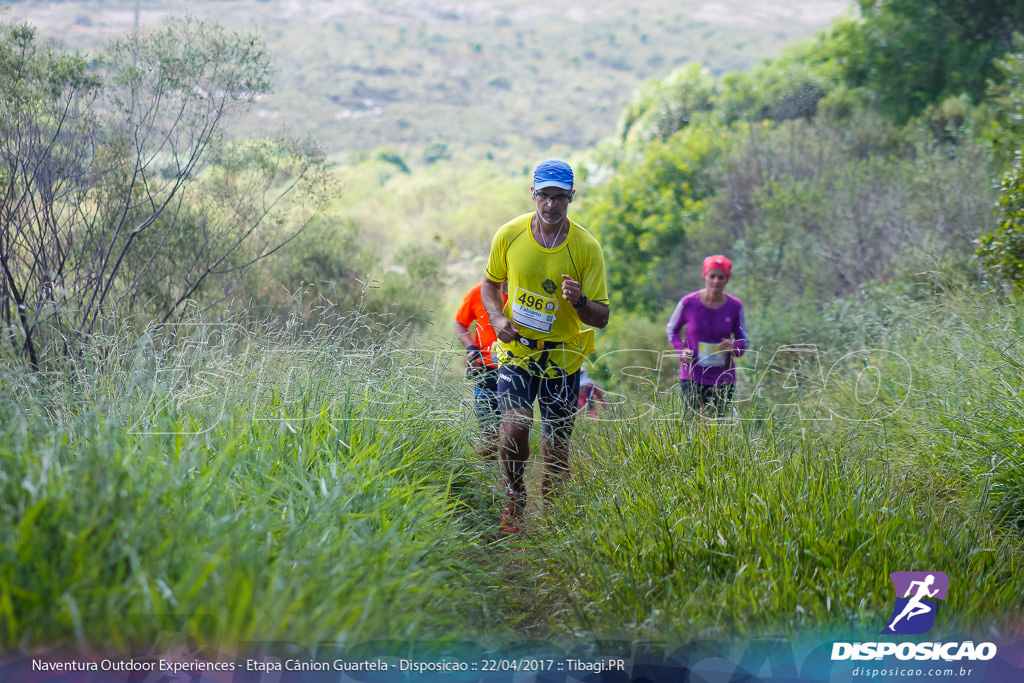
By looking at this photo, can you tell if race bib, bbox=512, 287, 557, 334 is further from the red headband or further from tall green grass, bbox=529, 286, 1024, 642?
the red headband

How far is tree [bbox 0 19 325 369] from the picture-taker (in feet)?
→ 19.3

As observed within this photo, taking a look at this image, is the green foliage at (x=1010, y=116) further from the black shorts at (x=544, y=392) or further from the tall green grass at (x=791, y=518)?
the black shorts at (x=544, y=392)

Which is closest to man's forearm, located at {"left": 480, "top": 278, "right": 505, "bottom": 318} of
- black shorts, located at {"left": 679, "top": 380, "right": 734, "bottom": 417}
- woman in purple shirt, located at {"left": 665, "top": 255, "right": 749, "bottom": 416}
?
black shorts, located at {"left": 679, "top": 380, "right": 734, "bottom": 417}

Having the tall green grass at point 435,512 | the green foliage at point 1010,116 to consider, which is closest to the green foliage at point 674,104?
the green foliage at point 1010,116

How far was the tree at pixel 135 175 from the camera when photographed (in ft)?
19.3

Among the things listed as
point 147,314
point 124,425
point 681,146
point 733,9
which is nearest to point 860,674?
point 124,425

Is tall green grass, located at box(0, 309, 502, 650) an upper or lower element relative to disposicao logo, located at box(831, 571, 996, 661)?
upper

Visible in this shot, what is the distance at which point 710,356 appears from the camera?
589 centimetres

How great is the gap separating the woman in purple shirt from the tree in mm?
4259

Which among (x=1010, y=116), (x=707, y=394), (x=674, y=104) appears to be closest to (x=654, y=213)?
(x=1010, y=116)

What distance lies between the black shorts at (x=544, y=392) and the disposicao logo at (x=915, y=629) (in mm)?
1861

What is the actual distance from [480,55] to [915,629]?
296ft

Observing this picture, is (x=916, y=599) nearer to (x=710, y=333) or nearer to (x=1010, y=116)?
(x=710, y=333)

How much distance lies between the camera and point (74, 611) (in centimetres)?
198
